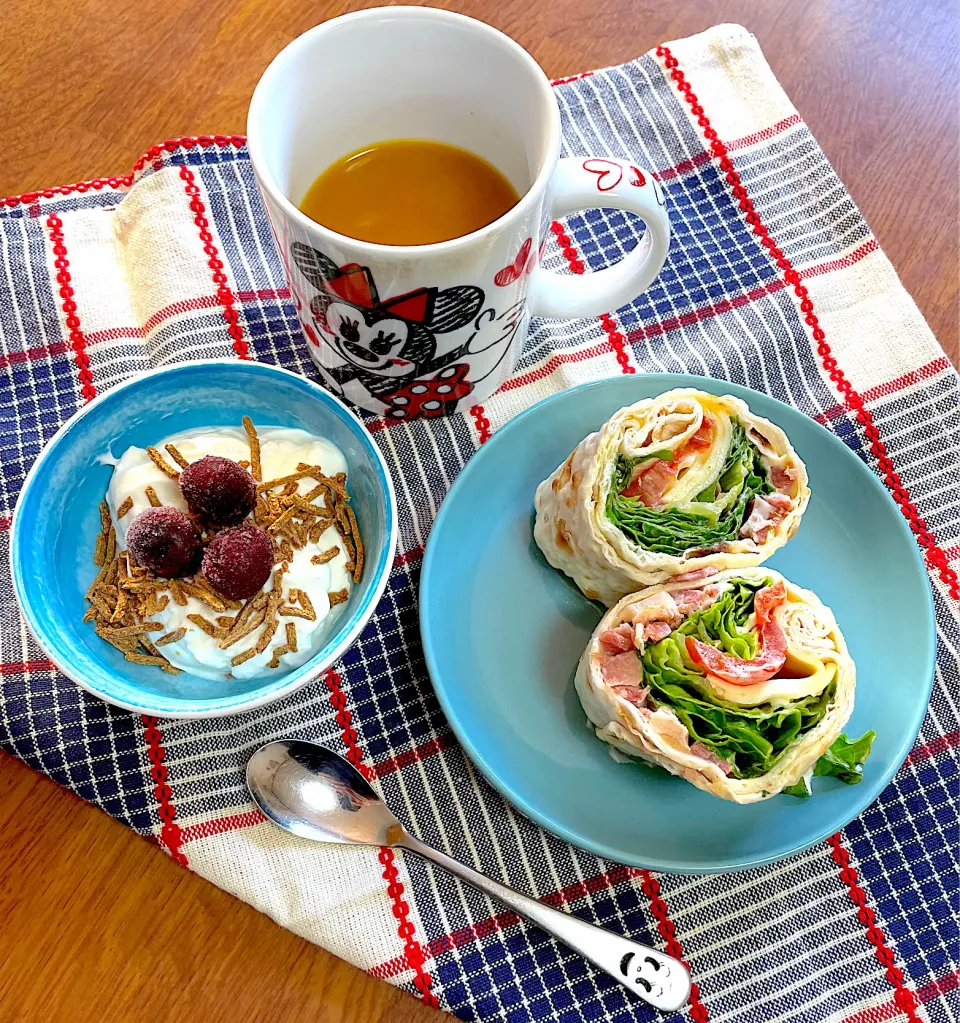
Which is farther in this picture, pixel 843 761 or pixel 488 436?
pixel 488 436

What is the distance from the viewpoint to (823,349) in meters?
1.06

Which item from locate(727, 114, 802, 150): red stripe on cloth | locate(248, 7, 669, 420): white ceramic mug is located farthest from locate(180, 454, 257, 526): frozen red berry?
locate(727, 114, 802, 150): red stripe on cloth

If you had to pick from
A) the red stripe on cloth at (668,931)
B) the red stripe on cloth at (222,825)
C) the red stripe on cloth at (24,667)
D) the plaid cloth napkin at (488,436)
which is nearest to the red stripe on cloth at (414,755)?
the plaid cloth napkin at (488,436)

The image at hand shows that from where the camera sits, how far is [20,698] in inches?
34.5

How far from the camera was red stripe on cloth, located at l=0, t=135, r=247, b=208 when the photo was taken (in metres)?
1.09

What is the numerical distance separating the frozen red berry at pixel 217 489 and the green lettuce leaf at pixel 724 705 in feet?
1.18

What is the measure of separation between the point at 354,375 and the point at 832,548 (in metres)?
0.50

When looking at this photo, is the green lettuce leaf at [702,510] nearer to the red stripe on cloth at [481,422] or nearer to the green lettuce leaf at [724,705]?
the green lettuce leaf at [724,705]

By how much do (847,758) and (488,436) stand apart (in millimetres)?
463

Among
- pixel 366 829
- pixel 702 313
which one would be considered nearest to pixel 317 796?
pixel 366 829

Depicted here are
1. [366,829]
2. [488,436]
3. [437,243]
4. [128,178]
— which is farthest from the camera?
[128,178]

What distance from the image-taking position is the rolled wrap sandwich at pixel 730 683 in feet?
2.51

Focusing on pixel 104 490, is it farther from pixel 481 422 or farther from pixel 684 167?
pixel 684 167

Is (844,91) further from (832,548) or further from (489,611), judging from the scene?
(489,611)
